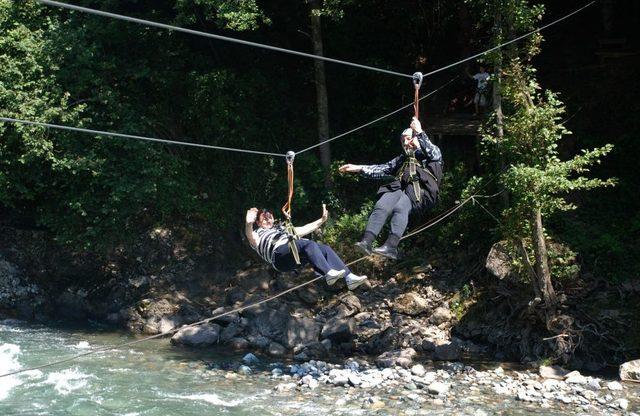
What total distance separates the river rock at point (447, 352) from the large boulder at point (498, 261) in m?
1.51

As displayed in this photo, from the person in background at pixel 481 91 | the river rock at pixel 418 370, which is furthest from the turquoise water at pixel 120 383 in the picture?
the person in background at pixel 481 91

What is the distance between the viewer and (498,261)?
1339 centimetres

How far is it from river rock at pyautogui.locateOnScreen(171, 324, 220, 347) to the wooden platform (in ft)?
19.2

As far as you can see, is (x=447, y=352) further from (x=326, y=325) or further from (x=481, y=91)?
(x=481, y=91)

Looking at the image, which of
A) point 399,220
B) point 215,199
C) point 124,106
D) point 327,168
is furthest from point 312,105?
point 399,220

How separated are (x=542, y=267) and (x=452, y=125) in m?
4.30

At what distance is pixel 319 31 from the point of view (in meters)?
15.4

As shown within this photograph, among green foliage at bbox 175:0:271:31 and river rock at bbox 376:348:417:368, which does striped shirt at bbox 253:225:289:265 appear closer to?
river rock at bbox 376:348:417:368

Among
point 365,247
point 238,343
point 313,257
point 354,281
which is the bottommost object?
point 238,343

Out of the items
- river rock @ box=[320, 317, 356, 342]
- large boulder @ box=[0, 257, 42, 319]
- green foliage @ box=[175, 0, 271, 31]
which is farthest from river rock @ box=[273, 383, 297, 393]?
large boulder @ box=[0, 257, 42, 319]

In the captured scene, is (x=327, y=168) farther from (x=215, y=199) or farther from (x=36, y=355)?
(x=36, y=355)

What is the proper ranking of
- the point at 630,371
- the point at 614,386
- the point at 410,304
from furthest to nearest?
the point at 410,304
the point at 630,371
the point at 614,386

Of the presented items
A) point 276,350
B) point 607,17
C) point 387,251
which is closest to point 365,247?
point 387,251

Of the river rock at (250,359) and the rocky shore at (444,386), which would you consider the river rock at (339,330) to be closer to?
the rocky shore at (444,386)
